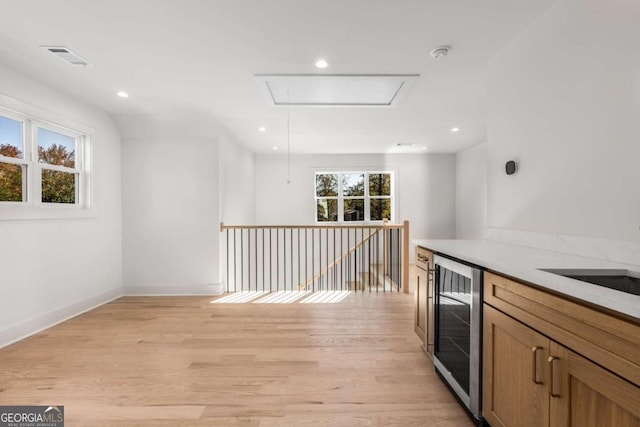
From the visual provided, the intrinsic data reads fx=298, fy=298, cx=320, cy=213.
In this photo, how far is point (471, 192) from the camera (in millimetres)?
6223

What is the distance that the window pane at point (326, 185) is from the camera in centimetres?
701

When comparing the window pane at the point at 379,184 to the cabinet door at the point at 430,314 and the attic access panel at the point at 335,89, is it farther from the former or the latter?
the cabinet door at the point at 430,314

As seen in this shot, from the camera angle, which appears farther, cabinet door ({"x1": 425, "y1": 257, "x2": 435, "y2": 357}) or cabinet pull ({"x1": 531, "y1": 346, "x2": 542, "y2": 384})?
cabinet door ({"x1": 425, "y1": 257, "x2": 435, "y2": 357})

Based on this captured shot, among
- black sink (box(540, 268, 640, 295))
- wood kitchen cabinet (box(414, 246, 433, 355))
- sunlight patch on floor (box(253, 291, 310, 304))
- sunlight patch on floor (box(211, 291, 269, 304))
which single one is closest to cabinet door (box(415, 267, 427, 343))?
wood kitchen cabinet (box(414, 246, 433, 355))

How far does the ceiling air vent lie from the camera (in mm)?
2375

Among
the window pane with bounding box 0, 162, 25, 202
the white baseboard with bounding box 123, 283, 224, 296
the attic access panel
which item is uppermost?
the attic access panel

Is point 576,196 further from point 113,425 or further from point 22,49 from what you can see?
point 22,49

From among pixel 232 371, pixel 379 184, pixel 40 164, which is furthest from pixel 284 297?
pixel 379 184

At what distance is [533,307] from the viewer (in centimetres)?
124

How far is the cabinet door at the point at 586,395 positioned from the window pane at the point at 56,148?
14.6ft

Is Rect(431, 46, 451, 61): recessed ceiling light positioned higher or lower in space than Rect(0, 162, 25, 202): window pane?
higher

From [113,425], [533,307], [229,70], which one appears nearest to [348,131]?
[229,70]

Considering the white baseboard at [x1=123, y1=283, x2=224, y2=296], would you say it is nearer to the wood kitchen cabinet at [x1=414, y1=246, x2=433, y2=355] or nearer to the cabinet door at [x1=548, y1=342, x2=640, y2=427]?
the wood kitchen cabinet at [x1=414, y1=246, x2=433, y2=355]

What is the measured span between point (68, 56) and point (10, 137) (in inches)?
42.1
